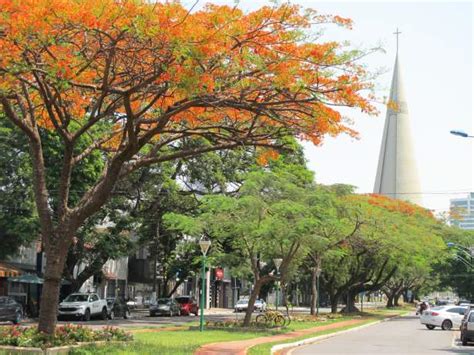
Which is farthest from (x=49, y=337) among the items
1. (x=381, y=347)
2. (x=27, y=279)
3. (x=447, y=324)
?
(x=447, y=324)

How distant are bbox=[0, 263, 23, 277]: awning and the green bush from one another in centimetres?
2196

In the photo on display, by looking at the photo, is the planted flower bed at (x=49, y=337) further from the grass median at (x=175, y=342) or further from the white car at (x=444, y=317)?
the white car at (x=444, y=317)

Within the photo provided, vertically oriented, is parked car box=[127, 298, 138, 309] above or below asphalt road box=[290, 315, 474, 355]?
above

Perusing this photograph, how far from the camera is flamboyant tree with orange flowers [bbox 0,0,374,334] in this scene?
12586 mm

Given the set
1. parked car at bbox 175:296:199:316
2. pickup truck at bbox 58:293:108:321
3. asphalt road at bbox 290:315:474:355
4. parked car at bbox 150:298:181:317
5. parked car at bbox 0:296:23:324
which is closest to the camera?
asphalt road at bbox 290:315:474:355

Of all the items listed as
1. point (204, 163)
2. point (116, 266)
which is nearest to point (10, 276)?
point (204, 163)

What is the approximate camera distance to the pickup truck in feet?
126

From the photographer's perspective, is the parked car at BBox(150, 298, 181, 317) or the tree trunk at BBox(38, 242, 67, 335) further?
the parked car at BBox(150, 298, 181, 317)

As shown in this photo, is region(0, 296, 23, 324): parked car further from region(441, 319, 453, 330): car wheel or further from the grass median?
region(441, 319, 453, 330): car wheel

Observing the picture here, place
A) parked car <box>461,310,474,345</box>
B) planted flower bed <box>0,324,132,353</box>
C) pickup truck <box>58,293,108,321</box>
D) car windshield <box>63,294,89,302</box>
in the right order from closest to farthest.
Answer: planted flower bed <box>0,324,132,353</box> < parked car <box>461,310,474,345</box> < pickup truck <box>58,293,108,321</box> < car windshield <box>63,294,89,302</box>

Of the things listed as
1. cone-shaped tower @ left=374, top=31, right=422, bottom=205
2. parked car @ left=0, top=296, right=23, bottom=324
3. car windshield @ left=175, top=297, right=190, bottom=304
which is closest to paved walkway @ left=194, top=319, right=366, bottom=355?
parked car @ left=0, top=296, right=23, bottom=324

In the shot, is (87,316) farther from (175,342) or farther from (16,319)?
(175,342)

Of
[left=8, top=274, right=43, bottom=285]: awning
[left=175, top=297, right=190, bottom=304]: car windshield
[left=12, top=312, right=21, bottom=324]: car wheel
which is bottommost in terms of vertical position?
[left=12, top=312, right=21, bottom=324]: car wheel

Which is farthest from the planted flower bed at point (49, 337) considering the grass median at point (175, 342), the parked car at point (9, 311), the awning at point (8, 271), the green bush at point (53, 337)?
the awning at point (8, 271)
